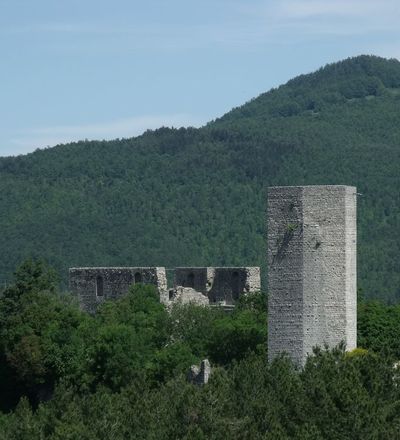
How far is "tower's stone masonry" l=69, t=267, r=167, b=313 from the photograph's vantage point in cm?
6188

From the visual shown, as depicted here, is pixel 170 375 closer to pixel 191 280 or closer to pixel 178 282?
pixel 191 280

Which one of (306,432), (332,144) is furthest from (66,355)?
(332,144)

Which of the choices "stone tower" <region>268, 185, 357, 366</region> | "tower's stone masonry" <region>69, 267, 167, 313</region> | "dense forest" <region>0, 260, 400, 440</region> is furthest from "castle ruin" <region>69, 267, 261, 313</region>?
"stone tower" <region>268, 185, 357, 366</region>

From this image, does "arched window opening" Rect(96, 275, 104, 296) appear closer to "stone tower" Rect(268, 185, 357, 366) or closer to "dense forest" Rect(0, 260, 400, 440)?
"dense forest" Rect(0, 260, 400, 440)

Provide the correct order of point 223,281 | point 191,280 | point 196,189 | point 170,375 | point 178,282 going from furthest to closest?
point 196,189 < point 178,282 < point 191,280 < point 223,281 < point 170,375

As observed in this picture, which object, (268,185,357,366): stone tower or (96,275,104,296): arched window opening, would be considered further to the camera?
(96,275,104,296): arched window opening

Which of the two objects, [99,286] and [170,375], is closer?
[170,375]

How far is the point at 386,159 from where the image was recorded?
13838cm

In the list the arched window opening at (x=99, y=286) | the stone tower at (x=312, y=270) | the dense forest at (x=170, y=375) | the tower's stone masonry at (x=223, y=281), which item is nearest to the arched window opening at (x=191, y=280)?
the tower's stone masonry at (x=223, y=281)

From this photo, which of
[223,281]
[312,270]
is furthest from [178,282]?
[312,270]

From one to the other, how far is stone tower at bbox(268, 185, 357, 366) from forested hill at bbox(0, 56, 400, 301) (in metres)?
58.2

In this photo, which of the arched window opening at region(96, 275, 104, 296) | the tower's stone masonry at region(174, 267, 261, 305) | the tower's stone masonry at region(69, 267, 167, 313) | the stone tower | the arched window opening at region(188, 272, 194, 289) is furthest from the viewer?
the arched window opening at region(188, 272, 194, 289)

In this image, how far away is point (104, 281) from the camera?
63.0 m

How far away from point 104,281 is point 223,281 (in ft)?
11.5
